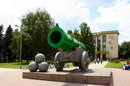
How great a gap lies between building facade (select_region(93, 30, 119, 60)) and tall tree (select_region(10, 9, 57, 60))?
4045 cm

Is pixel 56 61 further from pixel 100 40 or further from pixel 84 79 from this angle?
pixel 100 40

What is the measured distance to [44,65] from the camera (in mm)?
11305

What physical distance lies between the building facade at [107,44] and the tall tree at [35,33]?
40.5 metres

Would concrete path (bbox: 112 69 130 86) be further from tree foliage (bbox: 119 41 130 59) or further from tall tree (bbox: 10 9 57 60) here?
tree foliage (bbox: 119 41 130 59)

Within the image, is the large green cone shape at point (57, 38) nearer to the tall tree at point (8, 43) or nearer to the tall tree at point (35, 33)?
the tall tree at point (35, 33)

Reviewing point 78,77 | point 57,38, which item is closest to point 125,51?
point 78,77

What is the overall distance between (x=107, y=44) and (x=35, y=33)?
4558cm

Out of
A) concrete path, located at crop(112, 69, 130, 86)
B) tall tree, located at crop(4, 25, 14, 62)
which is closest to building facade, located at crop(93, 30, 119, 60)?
tall tree, located at crop(4, 25, 14, 62)

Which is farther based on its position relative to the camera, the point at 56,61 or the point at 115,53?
the point at 115,53

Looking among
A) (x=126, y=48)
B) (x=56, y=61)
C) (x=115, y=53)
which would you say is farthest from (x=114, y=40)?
(x=56, y=61)

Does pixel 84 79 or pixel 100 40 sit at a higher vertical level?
pixel 100 40

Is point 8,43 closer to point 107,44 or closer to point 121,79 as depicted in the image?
point 107,44

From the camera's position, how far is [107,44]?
72312 millimetres

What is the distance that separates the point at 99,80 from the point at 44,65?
13.7 feet
